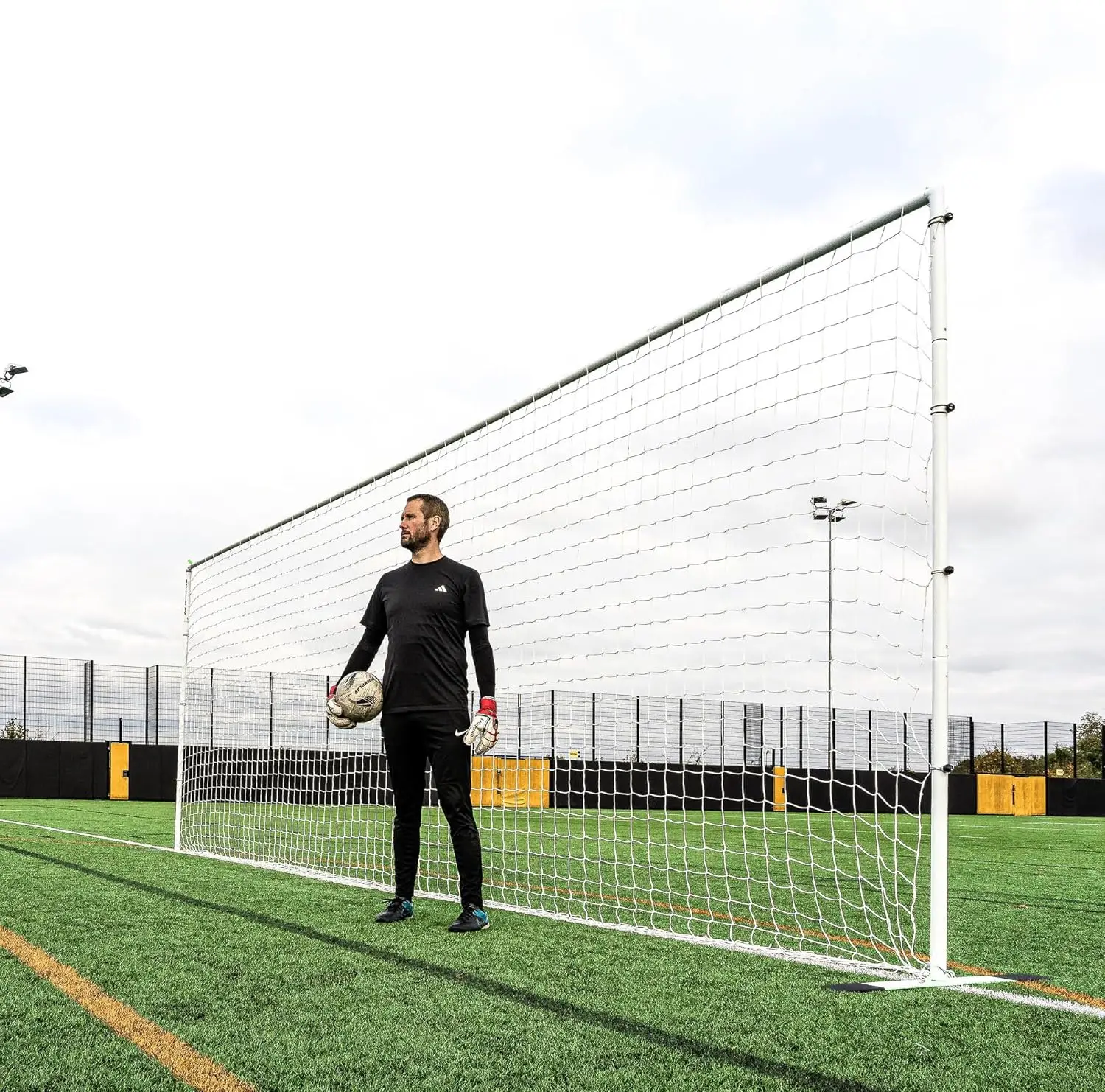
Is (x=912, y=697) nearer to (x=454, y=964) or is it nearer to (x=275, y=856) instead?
(x=454, y=964)

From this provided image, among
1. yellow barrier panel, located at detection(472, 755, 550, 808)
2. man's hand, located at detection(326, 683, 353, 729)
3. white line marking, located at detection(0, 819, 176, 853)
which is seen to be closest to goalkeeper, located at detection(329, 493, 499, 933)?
man's hand, located at detection(326, 683, 353, 729)

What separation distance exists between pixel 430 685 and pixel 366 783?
601cm

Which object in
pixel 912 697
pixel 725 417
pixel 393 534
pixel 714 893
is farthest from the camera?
pixel 393 534

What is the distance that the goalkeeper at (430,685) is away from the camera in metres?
5.53

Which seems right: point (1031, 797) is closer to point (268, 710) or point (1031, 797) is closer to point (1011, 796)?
point (1011, 796)

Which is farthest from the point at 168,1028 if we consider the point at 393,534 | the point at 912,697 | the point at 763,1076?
the point at 393,534

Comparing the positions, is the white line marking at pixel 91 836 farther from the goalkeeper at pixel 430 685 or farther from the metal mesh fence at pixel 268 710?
the goalkeeper at pixel 430 685

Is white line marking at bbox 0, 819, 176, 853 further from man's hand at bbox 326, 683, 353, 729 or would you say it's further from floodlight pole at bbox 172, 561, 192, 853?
man's hand at bbox 326, 683, 353, 729

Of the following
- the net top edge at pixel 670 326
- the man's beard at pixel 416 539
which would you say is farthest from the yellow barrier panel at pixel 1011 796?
the man's beard at pixel 416 539

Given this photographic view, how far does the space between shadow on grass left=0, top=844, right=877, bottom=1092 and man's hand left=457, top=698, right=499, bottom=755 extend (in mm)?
1024

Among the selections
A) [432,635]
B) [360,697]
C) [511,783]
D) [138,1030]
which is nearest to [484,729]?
[432,635]

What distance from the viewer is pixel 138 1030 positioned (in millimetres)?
3195

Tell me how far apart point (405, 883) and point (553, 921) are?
2.49ft

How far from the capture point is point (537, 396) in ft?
24.4
